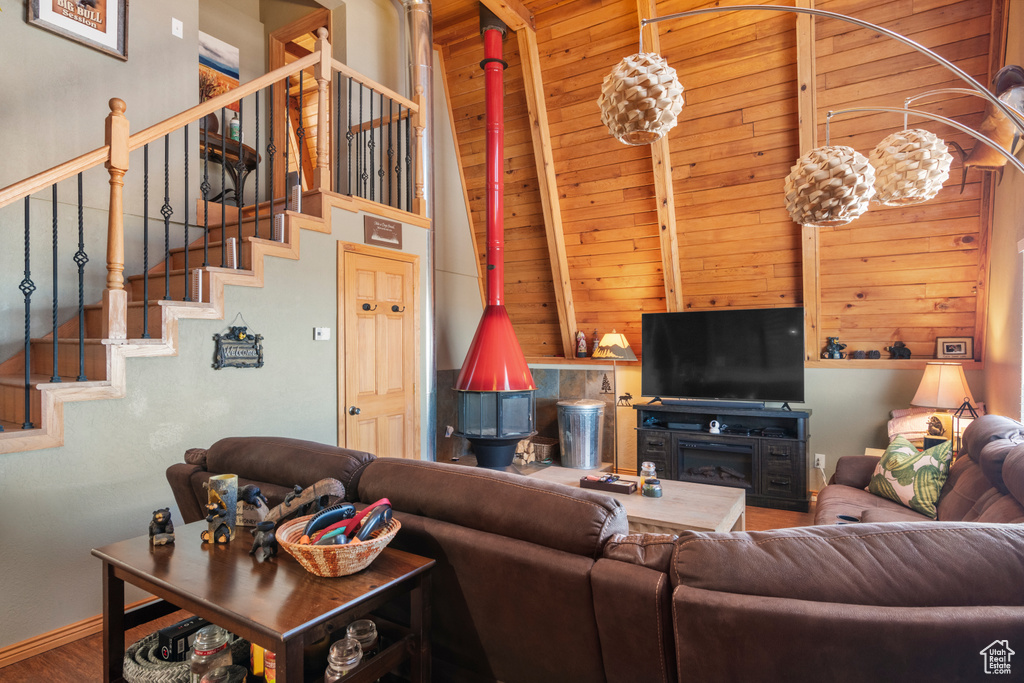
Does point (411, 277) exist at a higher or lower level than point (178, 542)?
higher

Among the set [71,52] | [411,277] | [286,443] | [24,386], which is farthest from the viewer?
[411,277]

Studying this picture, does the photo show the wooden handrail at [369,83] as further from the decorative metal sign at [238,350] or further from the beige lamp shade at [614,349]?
the beige lamp shade at [614,349]

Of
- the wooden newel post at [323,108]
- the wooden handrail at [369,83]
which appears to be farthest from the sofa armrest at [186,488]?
the wooden handrail at [369,83]

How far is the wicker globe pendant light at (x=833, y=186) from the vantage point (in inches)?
54.0

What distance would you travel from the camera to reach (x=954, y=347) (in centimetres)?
420

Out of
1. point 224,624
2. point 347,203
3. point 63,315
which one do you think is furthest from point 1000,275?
point 63,315

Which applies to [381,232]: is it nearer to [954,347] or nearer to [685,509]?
[685,509]

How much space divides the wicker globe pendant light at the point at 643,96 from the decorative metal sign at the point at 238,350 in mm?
2509

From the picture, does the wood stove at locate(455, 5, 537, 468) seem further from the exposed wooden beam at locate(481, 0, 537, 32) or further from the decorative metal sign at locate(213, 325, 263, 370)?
the decorative metal sign at locate(213, 325, 263, 370)

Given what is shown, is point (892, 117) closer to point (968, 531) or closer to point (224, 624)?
point (968, 531)

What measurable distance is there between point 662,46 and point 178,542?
449 cm

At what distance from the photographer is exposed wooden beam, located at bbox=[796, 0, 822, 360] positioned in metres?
3.86

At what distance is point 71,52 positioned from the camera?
3328 millimetres

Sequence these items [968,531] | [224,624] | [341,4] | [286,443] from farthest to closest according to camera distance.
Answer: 1. [341,4]
2. [286,443]
3. [224,624]
4. [968,531]
